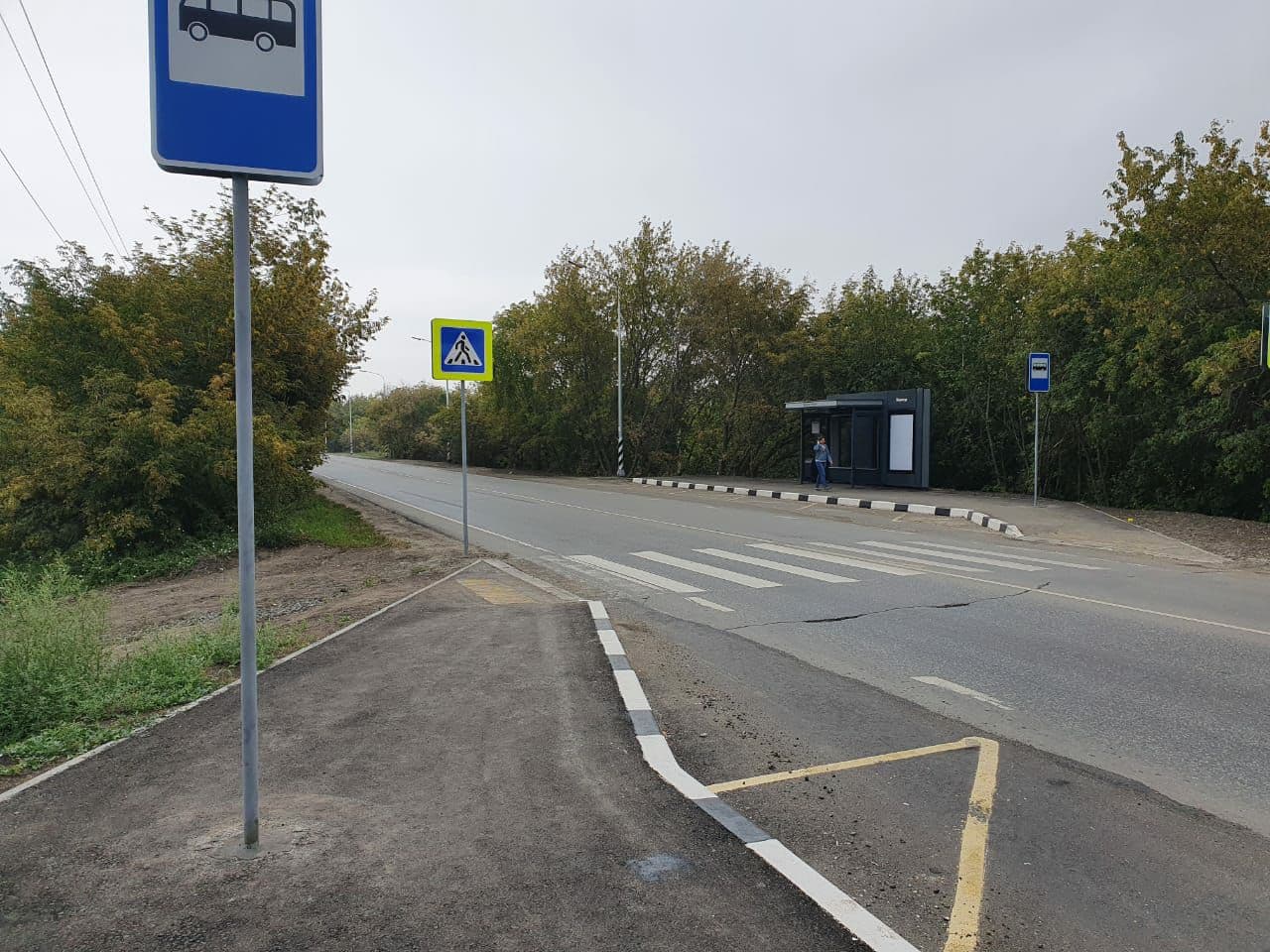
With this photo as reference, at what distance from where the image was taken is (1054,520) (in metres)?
16.8

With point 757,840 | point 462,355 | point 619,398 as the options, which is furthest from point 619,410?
point 757,840

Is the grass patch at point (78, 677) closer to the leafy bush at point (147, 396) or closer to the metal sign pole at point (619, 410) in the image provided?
the leafy bush at point (147, 396)

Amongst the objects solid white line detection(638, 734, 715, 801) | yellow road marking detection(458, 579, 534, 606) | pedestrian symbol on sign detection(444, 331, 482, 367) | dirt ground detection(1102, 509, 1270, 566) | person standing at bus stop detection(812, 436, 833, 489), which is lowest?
yellow road marking detection(458, 579, 534, 606)

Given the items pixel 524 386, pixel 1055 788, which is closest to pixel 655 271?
pixel 524 386

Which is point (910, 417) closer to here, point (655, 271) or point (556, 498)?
point (556, 498)

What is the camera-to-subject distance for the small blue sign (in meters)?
16.9

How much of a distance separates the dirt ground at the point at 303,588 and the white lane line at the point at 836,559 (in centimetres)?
504

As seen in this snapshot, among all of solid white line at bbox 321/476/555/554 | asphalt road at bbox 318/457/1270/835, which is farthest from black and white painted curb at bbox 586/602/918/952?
solid white line at bbox 321/476/555/554

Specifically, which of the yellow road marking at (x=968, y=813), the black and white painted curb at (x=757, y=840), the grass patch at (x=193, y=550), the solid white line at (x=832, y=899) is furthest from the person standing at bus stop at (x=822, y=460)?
the solid white line at (x=832, y=899)

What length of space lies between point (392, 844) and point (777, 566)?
882 centimetres

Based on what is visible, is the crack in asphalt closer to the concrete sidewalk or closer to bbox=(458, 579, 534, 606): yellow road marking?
bbox=(458, 579, 534, 606): yellow road marking

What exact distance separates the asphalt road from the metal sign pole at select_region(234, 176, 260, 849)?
412 cm

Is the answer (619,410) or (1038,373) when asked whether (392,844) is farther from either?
(619,410)

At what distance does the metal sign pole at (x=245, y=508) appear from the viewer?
3.00m
